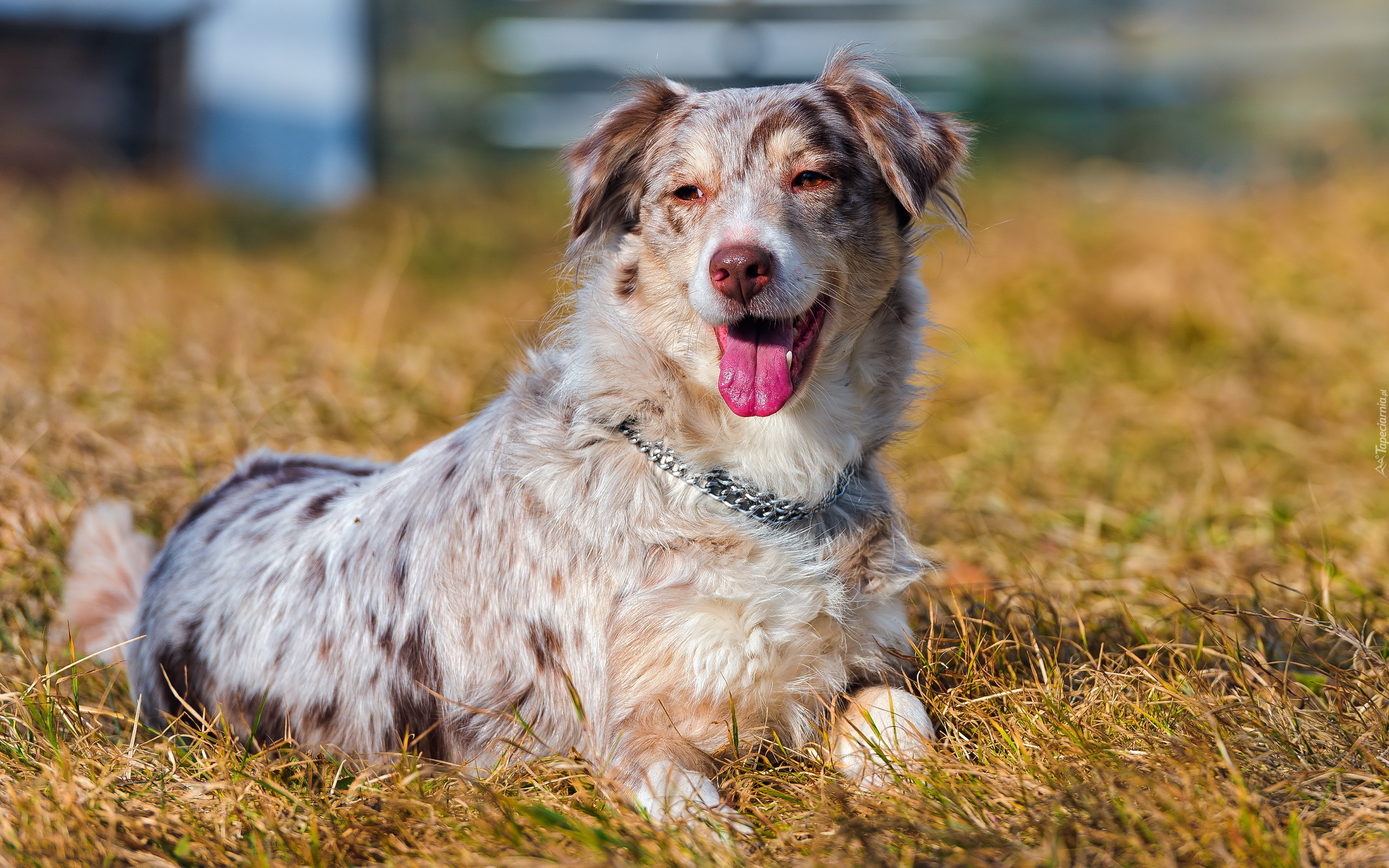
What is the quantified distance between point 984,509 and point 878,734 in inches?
97.7

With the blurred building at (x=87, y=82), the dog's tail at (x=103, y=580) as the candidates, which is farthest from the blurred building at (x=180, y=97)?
the dog's tail at (x=103, y=580)

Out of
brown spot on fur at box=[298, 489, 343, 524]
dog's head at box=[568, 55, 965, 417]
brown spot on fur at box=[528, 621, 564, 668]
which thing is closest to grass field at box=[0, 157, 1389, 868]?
brown spot on fur at box=[528, 621, 564, 668]

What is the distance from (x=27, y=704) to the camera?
114 inches

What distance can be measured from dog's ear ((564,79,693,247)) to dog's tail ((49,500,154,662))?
185 cm

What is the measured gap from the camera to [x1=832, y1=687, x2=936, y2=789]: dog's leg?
2584mm

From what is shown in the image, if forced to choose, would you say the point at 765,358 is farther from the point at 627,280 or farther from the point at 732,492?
the point at 627,280

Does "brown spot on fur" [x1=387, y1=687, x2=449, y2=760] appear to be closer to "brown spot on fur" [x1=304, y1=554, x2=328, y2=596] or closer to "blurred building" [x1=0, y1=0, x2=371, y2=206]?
"brown spot on fur" [x1=304, y1=554, x2=328, y2=596]

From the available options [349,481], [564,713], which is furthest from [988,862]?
[349,481]

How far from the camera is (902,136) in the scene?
3.06 meters

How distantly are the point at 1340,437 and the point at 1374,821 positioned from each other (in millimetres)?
3901

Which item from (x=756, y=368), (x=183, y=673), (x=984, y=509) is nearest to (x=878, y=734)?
(x=756, y=368)

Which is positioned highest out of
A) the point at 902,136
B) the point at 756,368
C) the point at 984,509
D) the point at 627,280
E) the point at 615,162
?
the point at 902,136

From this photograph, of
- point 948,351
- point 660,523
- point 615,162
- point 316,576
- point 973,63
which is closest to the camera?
point 660,523

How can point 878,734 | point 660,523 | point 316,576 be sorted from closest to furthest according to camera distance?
point 878,734 < point 660,523 < point 316,576
